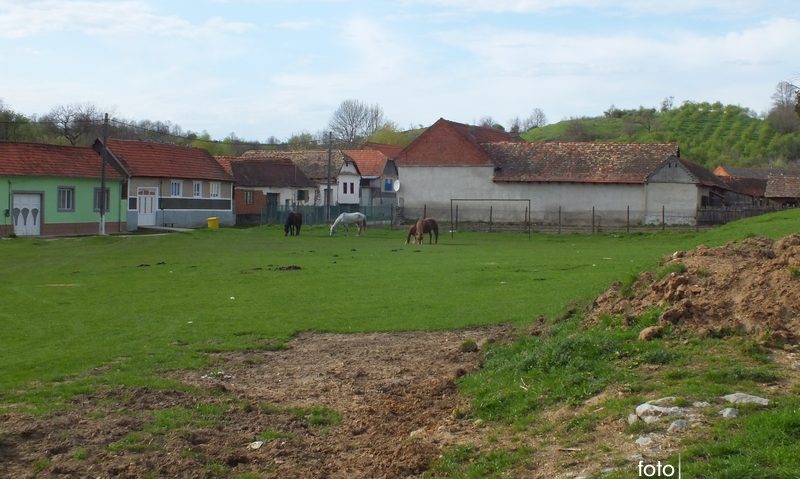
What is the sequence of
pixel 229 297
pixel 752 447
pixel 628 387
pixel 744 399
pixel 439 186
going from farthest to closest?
pixel 439 186 < pixel 229 297 < pixel 628 387 < pixel 744 399 < pixel 752 447

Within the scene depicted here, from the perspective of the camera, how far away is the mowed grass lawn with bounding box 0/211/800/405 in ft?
46.0

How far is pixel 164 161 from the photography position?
6269 centimetres

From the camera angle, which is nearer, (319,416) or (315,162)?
(319,416)

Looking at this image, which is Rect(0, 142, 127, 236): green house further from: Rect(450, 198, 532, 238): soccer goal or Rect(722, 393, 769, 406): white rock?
Rect(722, 393, 769, 406): white rock

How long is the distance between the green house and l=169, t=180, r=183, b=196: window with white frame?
5.70 meters

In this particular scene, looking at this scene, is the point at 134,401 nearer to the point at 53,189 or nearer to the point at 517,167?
the point at 53,189

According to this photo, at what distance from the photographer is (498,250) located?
127 feet

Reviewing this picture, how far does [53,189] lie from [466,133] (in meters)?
30.0

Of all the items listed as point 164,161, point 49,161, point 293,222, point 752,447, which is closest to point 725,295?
point 752,447

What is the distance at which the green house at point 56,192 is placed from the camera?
48.7 metres

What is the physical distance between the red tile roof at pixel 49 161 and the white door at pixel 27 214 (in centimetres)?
136

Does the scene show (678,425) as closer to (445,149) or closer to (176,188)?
(176,188)

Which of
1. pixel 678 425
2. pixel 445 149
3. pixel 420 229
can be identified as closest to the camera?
pixel 678 425

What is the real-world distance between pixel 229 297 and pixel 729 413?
53.1 ft
